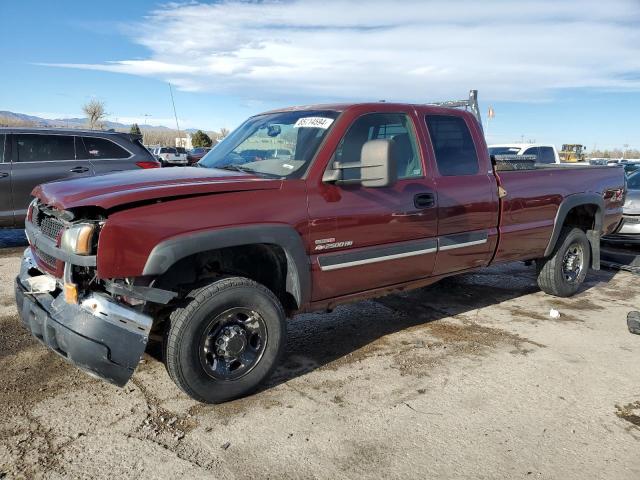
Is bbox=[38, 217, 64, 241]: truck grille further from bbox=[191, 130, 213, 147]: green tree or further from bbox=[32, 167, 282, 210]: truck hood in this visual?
bbox=[191, 130, 213, 147]: green tree

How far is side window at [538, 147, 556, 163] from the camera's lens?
45.4 feet

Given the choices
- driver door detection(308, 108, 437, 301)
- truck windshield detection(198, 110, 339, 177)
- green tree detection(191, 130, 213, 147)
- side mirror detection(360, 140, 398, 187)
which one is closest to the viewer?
side mirror detection(360, 140, 398, 187)

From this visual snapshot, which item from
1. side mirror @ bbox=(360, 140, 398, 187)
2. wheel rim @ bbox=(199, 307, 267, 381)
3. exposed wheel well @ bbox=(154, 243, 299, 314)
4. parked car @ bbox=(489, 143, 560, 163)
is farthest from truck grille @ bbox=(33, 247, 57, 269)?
parked car @ bbox=(489, 143, 560, 163)

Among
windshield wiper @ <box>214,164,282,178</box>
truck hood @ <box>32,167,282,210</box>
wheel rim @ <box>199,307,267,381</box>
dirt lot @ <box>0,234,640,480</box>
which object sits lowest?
dirt lot @ <box>0,234,640,480</box>

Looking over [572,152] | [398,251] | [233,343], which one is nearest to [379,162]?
[398,251]

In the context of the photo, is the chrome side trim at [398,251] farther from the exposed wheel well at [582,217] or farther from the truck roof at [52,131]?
the truck roof at [52,131]

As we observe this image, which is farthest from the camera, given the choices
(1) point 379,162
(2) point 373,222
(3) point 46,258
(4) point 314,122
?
(4) point 314,122

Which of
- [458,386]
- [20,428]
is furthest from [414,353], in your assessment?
[20,428]

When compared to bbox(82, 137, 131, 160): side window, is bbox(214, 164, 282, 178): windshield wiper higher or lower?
lower

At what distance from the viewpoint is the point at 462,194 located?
4.49 metres

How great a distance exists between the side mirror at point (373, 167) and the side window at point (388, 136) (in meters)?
0.21

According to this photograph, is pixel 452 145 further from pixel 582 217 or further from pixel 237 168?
pixel 582 217

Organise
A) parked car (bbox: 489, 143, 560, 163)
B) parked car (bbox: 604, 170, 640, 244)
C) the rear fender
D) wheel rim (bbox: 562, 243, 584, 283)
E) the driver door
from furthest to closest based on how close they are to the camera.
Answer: parked car (bbox: 489, 143, 560, 163) < parked car (bbox: 604, 170, 640, 244) < wheel rim (bbox: 562, 243, 584, 283) < the rear fender < the driver door

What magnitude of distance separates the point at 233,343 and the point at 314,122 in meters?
1.75
